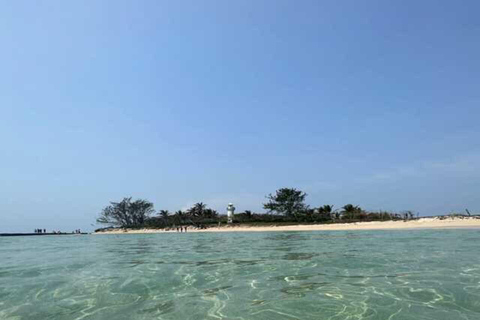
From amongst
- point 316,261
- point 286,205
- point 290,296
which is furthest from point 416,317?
point 286,205

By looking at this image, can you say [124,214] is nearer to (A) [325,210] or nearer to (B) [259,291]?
(A) [325,210]

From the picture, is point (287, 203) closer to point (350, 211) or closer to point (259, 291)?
point (350, 211)

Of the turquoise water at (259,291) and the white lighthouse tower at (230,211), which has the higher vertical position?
the white lighthouse tower at (230,211)

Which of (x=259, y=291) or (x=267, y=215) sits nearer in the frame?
(x=259, y=291)

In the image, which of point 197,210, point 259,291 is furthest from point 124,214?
point 259,291

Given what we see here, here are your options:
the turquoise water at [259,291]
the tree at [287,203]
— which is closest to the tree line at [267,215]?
the tree at [287,203]

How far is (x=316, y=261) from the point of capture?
472 inches

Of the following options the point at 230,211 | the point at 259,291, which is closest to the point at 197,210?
the point at 230,211

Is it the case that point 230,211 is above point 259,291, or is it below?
above

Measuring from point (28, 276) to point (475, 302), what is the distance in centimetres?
1095

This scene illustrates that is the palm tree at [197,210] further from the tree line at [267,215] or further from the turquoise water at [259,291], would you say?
the turquoise water at [259,291]

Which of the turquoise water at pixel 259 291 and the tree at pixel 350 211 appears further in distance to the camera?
the tree at pixel 350 211

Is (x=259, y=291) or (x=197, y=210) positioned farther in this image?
(x=197, y=210)

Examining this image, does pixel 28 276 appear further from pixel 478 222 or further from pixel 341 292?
pixel 478 222
